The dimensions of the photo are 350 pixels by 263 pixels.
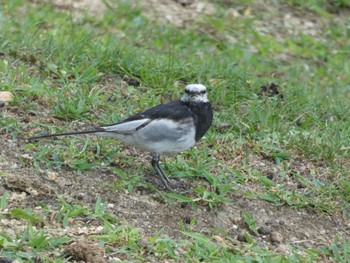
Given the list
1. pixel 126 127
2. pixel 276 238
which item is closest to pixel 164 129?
pixel 126 127

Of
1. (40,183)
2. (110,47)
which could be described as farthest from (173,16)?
(40,183)

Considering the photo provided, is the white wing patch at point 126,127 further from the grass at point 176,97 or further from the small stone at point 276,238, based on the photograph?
the small stone at point 276,238

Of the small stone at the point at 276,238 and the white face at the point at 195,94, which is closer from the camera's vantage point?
the small stone at the point at 276,238

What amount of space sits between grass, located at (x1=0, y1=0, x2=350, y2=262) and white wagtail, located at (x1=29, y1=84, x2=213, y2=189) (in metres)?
0.22

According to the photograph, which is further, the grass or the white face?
the white face

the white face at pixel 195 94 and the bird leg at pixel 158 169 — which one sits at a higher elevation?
the white face at pixel 195 94

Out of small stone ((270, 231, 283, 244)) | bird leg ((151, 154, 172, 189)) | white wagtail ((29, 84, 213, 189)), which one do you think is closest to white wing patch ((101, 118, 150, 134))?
white wagtail ((29, 84, 213, 189))

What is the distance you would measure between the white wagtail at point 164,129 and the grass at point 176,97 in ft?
0.73

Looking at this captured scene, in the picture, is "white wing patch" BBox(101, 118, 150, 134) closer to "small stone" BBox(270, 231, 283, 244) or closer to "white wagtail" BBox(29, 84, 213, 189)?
"white wagtail" BBox(29, 84, 213, 189)

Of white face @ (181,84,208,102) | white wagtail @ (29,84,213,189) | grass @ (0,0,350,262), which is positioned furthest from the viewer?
white face @ (181,84,208,102)

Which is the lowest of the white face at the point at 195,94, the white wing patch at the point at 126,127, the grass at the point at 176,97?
the grass at the point at 176,97

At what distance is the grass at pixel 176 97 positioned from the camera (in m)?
4.60

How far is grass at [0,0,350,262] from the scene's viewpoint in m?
4.60

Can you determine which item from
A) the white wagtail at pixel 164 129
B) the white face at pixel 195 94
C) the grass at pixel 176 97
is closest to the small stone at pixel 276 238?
the grass at pixel 176 97
